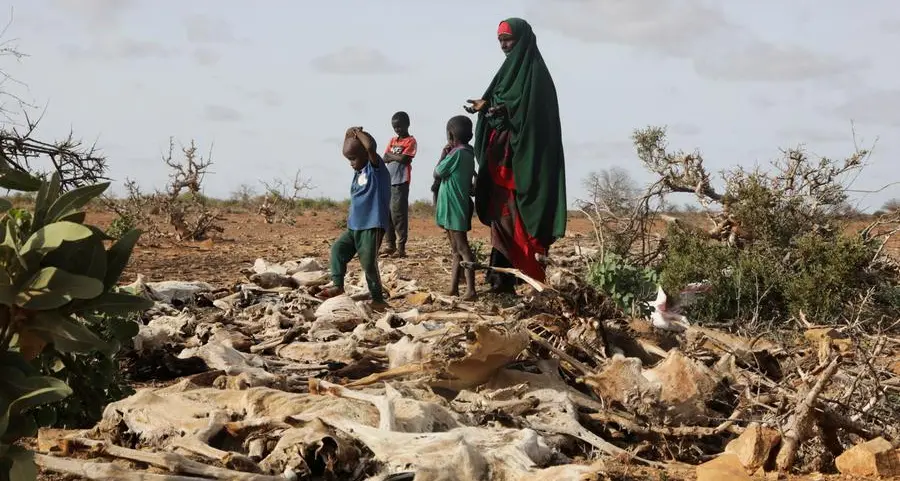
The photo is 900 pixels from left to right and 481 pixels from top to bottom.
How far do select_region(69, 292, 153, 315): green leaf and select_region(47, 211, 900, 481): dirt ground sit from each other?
1226 mm

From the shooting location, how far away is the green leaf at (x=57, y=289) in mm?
2279

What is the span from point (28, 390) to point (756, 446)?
2648 millimetres

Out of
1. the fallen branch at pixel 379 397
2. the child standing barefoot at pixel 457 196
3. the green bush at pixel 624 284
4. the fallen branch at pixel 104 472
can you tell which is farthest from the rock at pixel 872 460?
the child standing barefoot at pixel 457 196

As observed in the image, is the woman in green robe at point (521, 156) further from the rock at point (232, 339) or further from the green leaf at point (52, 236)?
the green leaf at point (52, 236)

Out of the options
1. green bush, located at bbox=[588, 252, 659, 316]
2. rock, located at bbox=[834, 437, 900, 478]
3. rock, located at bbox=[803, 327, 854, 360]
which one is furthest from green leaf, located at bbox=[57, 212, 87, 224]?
green bush, located at bbox=[588, 252, 659, 316]

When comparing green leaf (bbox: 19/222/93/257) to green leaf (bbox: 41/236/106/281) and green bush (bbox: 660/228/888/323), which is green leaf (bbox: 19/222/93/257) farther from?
green bush (bbox: 660/228/888/323)

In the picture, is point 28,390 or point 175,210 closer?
point 28,390

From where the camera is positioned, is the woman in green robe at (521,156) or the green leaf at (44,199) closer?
the green leaf at (44,199)

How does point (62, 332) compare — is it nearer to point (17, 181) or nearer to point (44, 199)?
point (44, 199)

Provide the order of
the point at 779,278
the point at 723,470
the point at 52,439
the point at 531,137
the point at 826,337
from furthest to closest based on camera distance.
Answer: the point at 531,137
the point at 779,278
the point at 826,337
the point at 52,439
the point at 723,470

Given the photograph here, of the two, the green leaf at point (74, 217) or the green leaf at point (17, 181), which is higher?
the green leaf at point (17, 181)

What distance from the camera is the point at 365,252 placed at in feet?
23.1

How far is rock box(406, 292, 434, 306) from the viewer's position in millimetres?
7395

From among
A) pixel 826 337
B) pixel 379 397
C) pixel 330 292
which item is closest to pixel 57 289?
pixel 379 397
